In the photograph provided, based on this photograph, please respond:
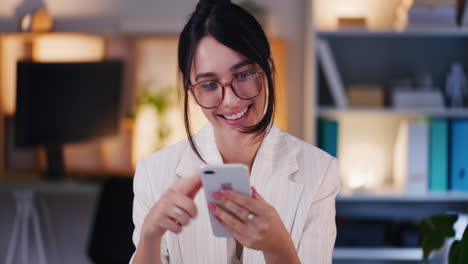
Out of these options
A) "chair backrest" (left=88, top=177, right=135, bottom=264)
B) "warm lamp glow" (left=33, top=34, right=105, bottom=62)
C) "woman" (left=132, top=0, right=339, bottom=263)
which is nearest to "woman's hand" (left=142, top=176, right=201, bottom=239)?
"woman" (left=132, top=0, right=339, bottom=263)

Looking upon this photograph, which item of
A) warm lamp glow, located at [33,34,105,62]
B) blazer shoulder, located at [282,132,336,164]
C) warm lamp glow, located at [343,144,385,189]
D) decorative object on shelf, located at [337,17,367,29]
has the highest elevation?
decorative object on shelf, located at [337,17,367,29]

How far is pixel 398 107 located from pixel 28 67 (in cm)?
183

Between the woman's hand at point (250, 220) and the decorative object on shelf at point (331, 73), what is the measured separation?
6.34 feet

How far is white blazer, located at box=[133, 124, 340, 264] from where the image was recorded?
3.55ft

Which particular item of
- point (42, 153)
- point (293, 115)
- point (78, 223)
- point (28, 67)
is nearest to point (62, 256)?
point (78, 223)

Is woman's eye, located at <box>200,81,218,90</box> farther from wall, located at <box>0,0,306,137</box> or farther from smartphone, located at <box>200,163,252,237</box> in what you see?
wall, located at <box>0,0,306,137</box>

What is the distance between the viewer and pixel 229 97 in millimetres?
962

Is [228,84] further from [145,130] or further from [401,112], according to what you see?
[145,130]

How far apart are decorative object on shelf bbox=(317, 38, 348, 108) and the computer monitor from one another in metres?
1.12

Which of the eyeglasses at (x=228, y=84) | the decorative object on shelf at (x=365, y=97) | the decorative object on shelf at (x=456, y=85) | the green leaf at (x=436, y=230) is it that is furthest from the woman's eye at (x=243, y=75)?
the decorative object on shelf at (x=456, y=85)

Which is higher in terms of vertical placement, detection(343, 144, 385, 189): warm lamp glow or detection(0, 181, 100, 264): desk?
detection(343, 144, 385, 189): warm lamp glow

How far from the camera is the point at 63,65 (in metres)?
3.05

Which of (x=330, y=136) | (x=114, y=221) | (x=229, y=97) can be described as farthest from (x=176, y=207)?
(x=330, y=136)

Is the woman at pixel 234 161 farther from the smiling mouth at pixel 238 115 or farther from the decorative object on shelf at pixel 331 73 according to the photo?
the decorative object on shelf at pixel 331 73
